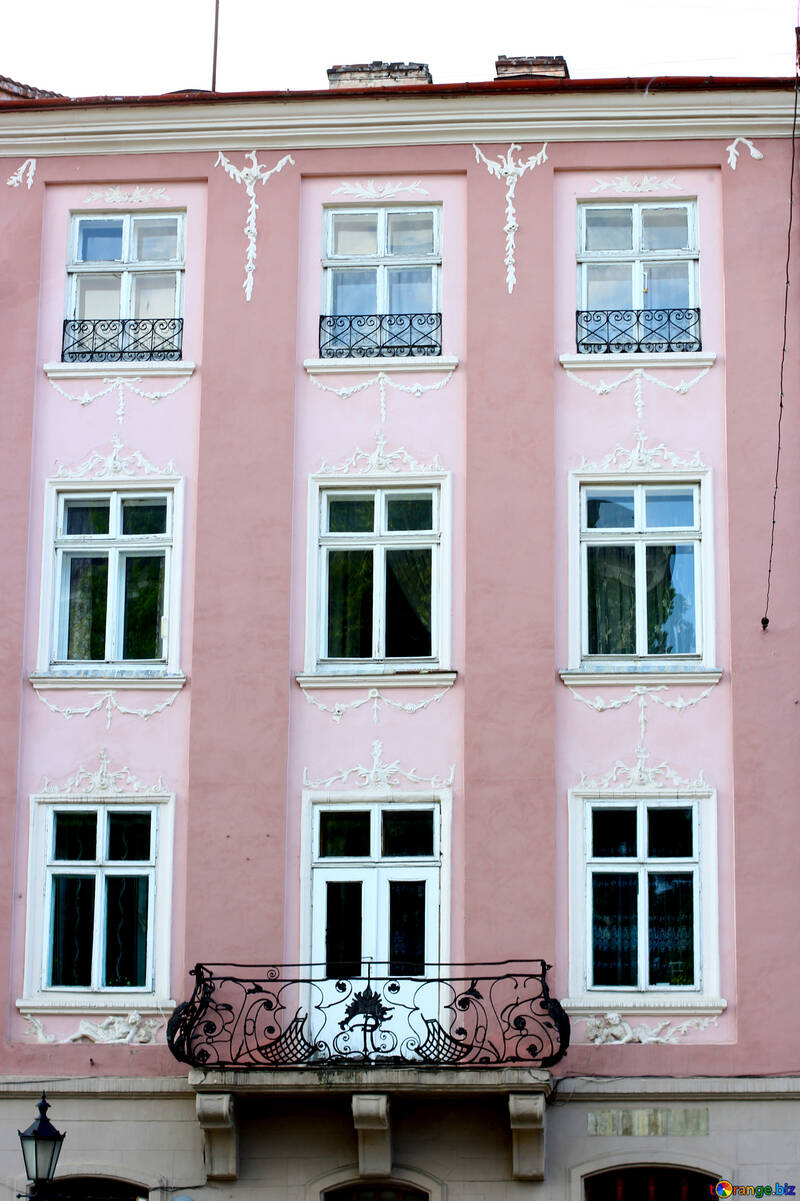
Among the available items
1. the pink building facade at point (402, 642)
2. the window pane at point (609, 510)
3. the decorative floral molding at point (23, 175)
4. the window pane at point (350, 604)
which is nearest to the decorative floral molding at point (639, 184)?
the pink building facade at point (402, 642)

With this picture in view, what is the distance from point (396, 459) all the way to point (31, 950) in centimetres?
584

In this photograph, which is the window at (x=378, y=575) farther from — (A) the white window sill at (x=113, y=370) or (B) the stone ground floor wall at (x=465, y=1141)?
(B) the stone ground floor wall at (x=465, y=1141)

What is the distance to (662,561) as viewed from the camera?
21.1m

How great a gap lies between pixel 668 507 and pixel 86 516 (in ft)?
18.9

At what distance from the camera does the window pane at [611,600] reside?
2094 centimetres

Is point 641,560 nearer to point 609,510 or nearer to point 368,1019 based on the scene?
point 609,510

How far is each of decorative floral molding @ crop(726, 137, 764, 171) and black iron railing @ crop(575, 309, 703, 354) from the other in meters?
1.56

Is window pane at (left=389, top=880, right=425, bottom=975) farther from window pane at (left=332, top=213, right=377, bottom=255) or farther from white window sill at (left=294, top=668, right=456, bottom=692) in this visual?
window pane at (left=332, top=213, right=377, bottom=255)

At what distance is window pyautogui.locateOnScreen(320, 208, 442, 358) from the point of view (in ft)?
71.3

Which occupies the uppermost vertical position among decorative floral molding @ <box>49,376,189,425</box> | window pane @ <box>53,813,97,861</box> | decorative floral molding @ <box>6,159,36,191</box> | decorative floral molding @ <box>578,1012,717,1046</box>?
decorative floral molding @ <box>6,159,36,191</box>

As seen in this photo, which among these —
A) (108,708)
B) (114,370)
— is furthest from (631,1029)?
(114,370)

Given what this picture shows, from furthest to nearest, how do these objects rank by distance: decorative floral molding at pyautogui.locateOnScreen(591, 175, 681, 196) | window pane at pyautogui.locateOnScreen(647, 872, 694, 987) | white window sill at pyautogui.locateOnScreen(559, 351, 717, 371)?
decorative floral molding at pyautogui.locateOnScreen(591, 175, 681, 196)
white window sill at pyautogui.locateOnScreen(559, 351, 717, 371)
window pane at pyautogui.locateOnScreen(647, 872, 694, 987)

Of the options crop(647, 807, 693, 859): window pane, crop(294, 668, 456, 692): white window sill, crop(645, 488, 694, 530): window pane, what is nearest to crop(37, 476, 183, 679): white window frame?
crop(294, 668, 456, 692): white window sill

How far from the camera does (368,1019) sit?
19750 millimetres
